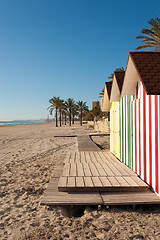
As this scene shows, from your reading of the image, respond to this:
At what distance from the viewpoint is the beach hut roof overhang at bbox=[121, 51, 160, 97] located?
329 centimetres

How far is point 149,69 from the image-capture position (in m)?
3.64

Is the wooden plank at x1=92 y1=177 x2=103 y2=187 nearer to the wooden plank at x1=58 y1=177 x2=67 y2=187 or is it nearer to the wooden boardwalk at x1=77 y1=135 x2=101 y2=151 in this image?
the wooden plank at x1=58 y1=177 x2=67 y2=187

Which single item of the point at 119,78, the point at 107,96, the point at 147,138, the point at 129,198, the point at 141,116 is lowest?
the point at 129,198

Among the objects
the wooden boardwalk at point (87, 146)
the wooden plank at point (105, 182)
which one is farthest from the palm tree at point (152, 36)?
the wooden plank at point (105, 182)

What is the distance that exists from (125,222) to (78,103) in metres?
51.8

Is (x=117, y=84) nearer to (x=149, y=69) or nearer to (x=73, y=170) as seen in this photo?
(x=149, y=69)

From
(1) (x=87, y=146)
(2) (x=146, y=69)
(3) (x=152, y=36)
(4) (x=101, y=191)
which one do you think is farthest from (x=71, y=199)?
(3) (x=152, y=36)

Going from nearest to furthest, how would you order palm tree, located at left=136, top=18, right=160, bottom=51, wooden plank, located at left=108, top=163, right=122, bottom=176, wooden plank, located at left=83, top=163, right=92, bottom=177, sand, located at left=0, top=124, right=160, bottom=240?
sand, located at left=0, top=124, right=160, bottom=240
wooden plank, located at left=83, top=163, right=92, bottom=177
wooden plank, located at left=108, top=163, right=122, bottom=176
palm tree, located at left=136, top=18, right=160, bottom=51

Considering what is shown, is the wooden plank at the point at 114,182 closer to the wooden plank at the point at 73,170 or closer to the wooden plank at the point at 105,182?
the wooden plank at the point at 105,182

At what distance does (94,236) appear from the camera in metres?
2.66

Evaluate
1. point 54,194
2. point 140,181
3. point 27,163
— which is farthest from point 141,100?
point 27,163

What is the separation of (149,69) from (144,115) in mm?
1044

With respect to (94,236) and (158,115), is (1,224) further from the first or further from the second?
(158,115)

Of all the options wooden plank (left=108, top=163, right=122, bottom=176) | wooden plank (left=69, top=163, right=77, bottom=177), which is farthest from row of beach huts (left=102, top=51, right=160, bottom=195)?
wooden plank (left=69, top=163, right=77, bottom=177)
